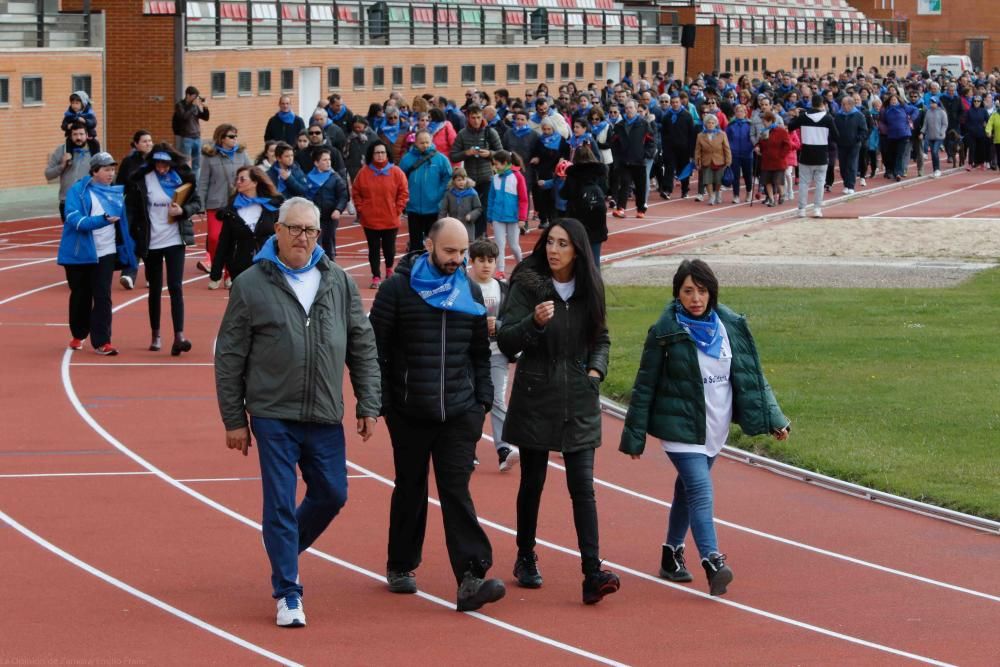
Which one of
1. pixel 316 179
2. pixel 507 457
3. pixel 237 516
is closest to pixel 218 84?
pixel 316 179

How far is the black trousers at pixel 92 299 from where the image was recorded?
16.7 metres

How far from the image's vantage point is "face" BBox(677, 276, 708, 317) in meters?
9.34

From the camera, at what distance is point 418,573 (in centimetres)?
978

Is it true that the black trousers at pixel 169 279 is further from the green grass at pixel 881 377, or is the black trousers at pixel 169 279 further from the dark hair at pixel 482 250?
the dark hair at pixel 482 250

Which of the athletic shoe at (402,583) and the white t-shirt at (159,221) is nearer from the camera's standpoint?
the athletic shoe at (402,583)

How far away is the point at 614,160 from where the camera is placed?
30.6 metres

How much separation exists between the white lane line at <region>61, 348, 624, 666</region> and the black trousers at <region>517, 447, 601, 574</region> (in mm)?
554

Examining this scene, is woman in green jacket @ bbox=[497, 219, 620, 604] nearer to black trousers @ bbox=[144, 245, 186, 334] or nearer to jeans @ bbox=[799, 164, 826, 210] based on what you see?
black trousers @ bbox=[144, 245, 186, 334]

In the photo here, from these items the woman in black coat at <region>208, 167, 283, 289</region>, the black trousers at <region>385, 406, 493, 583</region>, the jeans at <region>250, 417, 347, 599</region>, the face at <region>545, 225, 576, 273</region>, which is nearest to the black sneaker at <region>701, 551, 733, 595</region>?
the black trousers at <region>385, 406, 493, 583</region>

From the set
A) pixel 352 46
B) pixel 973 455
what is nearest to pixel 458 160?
pixel 973 455

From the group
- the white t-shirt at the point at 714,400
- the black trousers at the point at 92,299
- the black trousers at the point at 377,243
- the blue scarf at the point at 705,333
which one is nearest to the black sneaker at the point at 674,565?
the white t-shirt at the point at 714,400

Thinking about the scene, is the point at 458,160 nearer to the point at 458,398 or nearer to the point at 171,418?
the point at 171,418

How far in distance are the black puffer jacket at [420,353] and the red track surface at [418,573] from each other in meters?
1.00

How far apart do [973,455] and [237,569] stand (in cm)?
552
